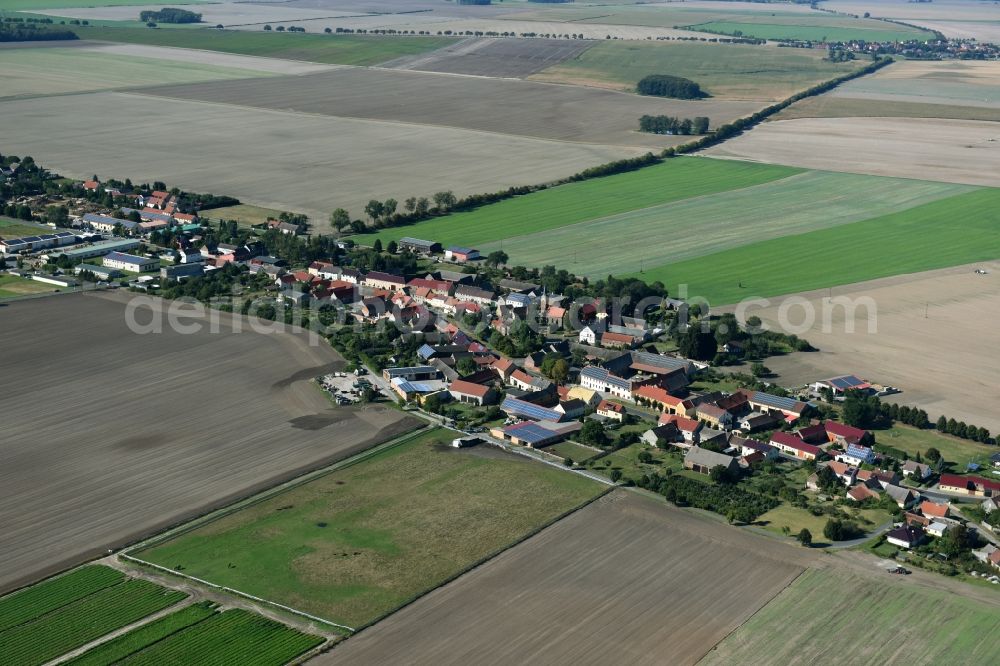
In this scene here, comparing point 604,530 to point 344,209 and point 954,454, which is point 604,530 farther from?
point 344,209

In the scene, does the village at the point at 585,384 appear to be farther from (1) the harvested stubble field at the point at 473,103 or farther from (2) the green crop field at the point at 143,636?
(1) the harvested stubble field at the point at 473,103

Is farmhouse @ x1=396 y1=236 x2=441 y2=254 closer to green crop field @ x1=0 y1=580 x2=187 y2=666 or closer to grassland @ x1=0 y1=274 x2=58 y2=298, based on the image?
grassland @ x1=0 y1=274 x2=58 y2=298

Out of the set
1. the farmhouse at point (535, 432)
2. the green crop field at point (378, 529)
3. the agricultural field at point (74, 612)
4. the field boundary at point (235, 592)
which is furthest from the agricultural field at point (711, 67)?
the agricultural field at point (74, 612)

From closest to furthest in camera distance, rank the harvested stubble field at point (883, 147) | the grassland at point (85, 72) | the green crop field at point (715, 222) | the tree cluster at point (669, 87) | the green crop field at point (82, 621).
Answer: the green crop field at point (82, 621) < the green crop field at point (715, 222) < the harvested stubble field at point (883, 147) < the grassland at point (85, 72) < the tree cluster at point (669, 87)

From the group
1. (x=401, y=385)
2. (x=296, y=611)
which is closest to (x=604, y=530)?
(x=296, y=611)

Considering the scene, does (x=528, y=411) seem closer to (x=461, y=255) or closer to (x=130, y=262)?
(x=461, y=255)

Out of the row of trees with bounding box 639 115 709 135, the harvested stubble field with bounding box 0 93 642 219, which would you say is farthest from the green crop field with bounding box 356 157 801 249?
the row of trees with bounding box 639 115 709 135

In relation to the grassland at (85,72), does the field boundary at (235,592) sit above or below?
below

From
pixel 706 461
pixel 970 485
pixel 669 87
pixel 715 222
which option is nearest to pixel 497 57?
pixel 669 87
